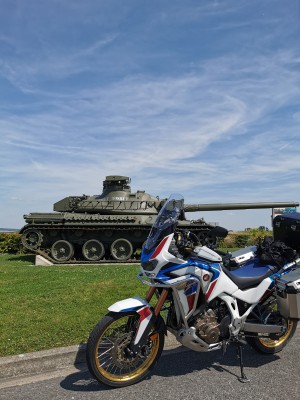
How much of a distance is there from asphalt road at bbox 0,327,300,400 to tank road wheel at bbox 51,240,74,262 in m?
12.8

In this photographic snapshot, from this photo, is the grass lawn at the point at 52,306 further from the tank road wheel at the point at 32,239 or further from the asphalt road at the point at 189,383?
the tank road wheel at the point at 32,239

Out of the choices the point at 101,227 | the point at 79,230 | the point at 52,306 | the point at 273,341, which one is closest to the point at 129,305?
the point at 273,341

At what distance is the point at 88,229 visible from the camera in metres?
16.6

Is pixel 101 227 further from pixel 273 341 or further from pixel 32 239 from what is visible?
pixel 273 341

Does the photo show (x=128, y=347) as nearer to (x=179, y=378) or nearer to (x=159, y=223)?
(x=179, y=378)

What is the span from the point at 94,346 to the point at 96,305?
287 centimetres

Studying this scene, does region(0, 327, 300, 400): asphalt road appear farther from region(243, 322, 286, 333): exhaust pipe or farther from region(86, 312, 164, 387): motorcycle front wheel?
region(243, 322, 286, 333): exhaust pipe

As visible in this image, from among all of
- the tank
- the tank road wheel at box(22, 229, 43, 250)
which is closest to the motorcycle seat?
the tank

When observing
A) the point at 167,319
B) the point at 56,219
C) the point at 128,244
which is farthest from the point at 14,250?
the point at 167,319

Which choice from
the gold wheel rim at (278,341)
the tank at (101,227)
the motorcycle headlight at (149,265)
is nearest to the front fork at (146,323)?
the motorcycle headlight at (149,265)

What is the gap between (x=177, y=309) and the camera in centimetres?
382

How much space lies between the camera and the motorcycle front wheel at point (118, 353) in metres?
3.54

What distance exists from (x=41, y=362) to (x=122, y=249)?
12.7 m

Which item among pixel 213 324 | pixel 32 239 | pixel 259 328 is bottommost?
pixel 259 328
